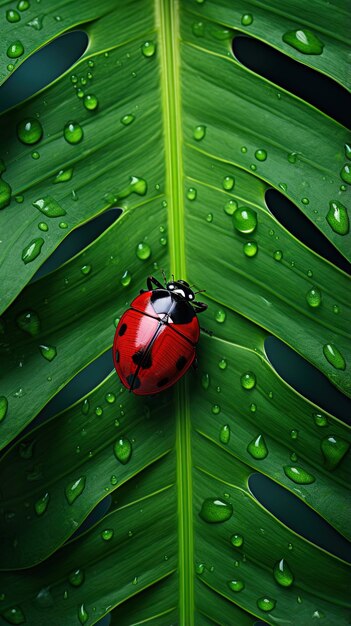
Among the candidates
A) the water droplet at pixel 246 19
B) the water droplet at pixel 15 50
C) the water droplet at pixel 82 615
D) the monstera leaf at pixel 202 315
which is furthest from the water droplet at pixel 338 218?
the water droplet at pixel 82 615

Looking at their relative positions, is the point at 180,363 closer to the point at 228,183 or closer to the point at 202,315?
the point at 202,315

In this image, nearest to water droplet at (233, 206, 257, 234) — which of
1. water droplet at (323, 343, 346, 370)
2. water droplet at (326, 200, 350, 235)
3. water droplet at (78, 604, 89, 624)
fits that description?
water droplet at (326, 200, 350, 235)

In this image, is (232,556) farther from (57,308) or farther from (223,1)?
(223,1)

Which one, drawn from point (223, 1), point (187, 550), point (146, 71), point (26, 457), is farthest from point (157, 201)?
point (187, 550)

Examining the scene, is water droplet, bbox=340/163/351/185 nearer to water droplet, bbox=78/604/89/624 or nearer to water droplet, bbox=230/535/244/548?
water droplet, bbox=230/535/244/548

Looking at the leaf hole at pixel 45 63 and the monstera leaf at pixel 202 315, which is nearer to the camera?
the monstera leaf at pixel 202 315

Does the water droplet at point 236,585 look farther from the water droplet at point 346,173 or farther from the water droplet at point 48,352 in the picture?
the water droplet at point 346,173
